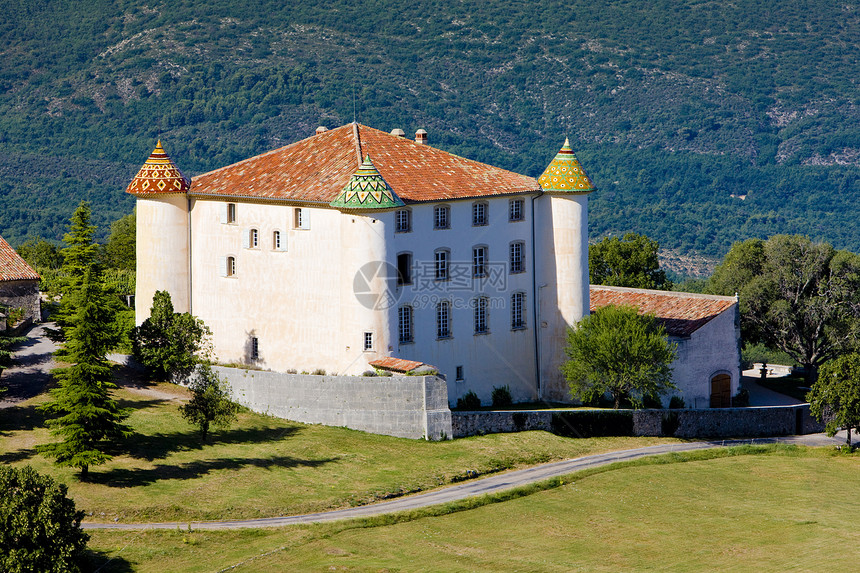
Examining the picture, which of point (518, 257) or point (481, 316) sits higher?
point (518, 257)

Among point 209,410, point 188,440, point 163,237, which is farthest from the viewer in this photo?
point 163,237

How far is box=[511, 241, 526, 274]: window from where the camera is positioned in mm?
65938

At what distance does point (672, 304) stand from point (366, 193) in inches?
885

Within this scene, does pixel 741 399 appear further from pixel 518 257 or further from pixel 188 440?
pixel 188 440

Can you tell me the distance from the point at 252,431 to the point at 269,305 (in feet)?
32.3

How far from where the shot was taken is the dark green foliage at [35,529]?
3925cm

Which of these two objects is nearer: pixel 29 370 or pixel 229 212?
pixel 29 370

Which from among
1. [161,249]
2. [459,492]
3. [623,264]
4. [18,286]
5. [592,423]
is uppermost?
[623,264]

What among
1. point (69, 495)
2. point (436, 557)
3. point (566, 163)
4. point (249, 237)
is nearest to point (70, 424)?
point (69, 495)

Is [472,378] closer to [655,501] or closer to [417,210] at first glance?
[417,210]

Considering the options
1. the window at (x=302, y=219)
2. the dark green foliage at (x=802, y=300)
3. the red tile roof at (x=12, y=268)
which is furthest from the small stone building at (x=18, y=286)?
the dark green foliage at (x=802, y=300)

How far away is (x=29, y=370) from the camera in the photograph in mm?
60156

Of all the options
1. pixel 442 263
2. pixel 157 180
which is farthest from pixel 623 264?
pixel 157 180

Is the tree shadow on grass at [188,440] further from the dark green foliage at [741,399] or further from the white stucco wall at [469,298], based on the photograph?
the dark green foliage at [741,399]
